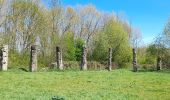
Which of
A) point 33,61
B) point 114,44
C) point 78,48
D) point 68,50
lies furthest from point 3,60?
point 114,44

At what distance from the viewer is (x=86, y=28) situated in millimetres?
74938

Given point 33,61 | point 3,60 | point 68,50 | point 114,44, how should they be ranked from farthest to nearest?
point 114,44
point 68,50
point 33,61
point 3,60

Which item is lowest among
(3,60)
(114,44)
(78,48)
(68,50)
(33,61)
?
(33,61)

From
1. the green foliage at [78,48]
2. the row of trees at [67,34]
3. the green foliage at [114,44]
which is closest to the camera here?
the row of trees at [67,34]

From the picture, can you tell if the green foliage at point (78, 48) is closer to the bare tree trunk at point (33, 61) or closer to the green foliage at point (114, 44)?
the green foliage at point (114, 44)

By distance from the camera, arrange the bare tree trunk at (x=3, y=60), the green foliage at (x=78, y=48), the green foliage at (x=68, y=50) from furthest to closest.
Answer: the green foliage at (x=78, y=48) < the green foliage at (x=68, y=50) < the bare tree trunk at (x=3, y=60)

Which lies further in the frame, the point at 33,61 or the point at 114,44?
the point at 114,44

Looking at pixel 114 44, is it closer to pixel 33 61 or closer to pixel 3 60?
pixel 33 61

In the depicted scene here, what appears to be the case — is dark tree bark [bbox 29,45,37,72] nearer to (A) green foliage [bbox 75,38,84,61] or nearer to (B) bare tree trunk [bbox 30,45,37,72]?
(B) bare tree trunk [bbox 30,45,37,72]

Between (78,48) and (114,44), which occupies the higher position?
(114,44)

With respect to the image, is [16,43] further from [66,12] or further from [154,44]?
[154,44]

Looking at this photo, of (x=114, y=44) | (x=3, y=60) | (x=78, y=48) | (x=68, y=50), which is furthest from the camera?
(x=114, y=44)

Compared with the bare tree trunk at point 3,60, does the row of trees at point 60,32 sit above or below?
above

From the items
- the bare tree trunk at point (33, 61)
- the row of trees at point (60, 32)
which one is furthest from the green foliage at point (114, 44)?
the bare tree trunk at point (33, 61)
